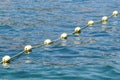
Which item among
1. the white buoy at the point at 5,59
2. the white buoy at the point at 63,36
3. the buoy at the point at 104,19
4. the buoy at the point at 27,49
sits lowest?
the white buoy at the point at 5,59

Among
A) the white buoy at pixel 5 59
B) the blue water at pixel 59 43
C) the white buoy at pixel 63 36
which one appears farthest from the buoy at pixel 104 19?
the white buoy at pixel 5 59

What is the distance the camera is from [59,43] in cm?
1447

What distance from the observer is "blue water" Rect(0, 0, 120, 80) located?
1093cm

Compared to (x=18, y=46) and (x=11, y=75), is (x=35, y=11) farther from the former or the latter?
(x=11, y=75)

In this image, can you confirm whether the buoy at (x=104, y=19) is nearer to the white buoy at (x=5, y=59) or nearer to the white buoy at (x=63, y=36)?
the white buoy at (x=63, y=36)

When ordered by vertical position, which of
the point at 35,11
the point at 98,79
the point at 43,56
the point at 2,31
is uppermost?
the point at 35,11

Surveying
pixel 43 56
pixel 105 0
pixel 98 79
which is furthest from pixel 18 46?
pixel 105 0

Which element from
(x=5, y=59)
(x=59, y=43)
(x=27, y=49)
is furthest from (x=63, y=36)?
(x=5, y=59)

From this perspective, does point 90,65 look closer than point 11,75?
No

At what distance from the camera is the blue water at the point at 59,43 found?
10930 mm

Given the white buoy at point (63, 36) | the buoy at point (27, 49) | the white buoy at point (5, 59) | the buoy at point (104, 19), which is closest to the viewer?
the white buoy at point (5, 59)

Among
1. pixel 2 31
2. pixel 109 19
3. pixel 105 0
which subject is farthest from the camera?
pixel 105 0

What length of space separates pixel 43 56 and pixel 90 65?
75.8 inches

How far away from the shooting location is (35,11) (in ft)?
71.9
